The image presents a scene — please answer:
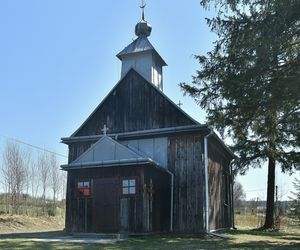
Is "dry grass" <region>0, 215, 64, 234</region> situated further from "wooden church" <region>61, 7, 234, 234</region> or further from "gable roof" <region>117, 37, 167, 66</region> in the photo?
→ "gable roof" <region>117, 37, 167, 66</region>

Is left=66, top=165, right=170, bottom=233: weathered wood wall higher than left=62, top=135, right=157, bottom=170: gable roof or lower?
lower

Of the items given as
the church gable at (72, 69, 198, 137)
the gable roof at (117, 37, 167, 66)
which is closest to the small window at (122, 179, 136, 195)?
the church gable at (72, 69, 198, 137)

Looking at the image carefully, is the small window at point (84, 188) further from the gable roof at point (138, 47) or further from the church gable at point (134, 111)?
the gable roof at point (138, 47)

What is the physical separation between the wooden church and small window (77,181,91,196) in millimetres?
41

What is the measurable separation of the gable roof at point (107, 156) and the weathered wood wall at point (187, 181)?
2.06 meters

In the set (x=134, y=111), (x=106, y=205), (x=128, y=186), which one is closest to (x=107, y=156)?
(x=128, y=186)

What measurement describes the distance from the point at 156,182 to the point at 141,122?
3187 millimetres

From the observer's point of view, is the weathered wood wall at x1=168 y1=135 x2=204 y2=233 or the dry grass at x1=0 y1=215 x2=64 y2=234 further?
the dry grass at x1=0 y1=215 x2=64 y2=234

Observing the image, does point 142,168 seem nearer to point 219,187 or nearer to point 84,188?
point 84,188

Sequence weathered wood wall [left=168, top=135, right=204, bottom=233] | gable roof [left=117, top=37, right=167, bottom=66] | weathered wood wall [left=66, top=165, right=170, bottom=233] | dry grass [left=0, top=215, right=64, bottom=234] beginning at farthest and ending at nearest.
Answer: dry grass [left=0, top=215, right=64, bottom=234]
gable roof [left=117, top=37, right=167, bottom=66]
weathered wood wall [left=168, top=135, right=204, bottom=233]
weathered wood wall [left=66, top=165, right=170, bottom=233]

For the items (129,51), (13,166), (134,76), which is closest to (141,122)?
(134,76)

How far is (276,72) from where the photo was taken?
12.7 meters

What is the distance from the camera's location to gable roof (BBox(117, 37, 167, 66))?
22622mm

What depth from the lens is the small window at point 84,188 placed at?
1761cm
